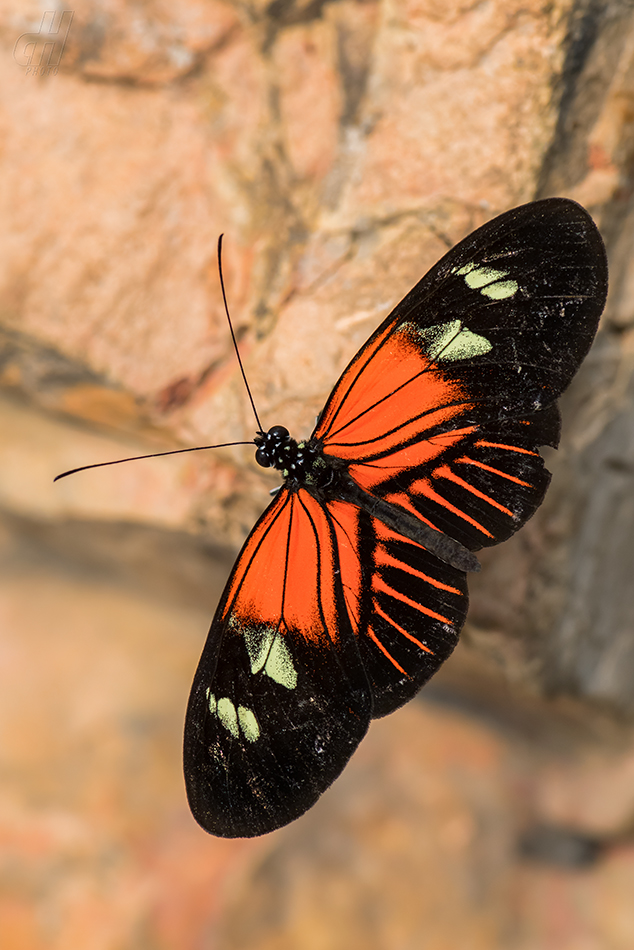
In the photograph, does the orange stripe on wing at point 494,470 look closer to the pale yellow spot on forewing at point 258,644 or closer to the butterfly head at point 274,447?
the butterfly head at point 274,447

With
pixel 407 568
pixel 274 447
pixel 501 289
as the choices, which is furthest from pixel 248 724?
pixel 501 289

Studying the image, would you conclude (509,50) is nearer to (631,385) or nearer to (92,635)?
(631,385)

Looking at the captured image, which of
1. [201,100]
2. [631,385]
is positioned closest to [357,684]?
[631,385]

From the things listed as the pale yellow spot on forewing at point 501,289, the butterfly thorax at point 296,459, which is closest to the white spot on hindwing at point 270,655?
the butterfly thorax at point 296,459

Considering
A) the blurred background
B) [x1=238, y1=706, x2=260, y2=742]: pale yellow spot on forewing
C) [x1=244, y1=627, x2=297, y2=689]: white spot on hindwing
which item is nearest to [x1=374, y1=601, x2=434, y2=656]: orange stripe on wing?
[x1=244, y1=627, x2=297, y2=689]: white spot on hindwing

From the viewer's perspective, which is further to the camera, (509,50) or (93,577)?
(93,577)
